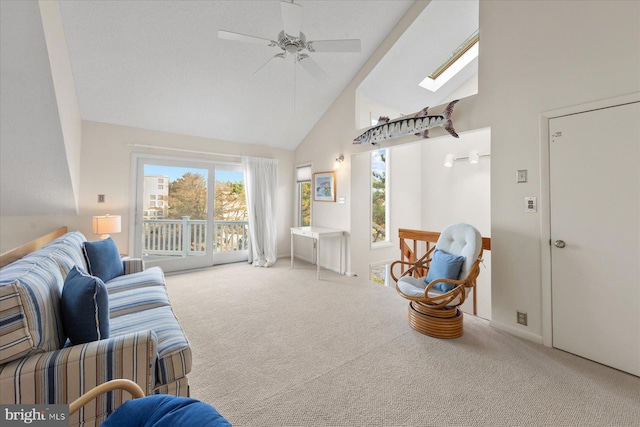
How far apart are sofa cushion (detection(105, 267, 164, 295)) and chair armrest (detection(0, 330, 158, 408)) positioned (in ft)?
4.07

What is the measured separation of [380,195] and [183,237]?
3.55 meters

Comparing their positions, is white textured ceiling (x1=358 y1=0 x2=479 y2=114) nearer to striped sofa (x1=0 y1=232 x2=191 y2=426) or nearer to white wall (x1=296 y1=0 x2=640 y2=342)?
white wall (x1=296 y1=0 x2=640 y2=342)

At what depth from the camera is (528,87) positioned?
2414 mm

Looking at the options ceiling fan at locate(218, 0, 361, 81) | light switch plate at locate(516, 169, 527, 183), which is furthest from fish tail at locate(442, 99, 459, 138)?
ceiling fan at locate(218, 0, 361, 81)

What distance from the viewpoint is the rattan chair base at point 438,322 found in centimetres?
240

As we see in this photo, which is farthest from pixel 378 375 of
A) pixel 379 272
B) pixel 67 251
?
pixel 379 272

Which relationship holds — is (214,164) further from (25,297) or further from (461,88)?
(461,88)

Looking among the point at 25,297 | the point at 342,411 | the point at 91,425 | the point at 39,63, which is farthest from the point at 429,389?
the point at 39,63

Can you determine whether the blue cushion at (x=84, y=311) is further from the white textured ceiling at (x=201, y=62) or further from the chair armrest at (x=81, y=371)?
the white textured ceiling at (x=201, y=62)

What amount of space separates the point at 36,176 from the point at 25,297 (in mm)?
2869

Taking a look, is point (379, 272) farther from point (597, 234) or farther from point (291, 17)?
point (291, 17)

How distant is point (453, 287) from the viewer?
2504mm

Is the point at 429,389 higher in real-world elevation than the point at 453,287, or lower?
lower

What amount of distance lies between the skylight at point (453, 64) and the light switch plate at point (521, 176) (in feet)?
8.07
